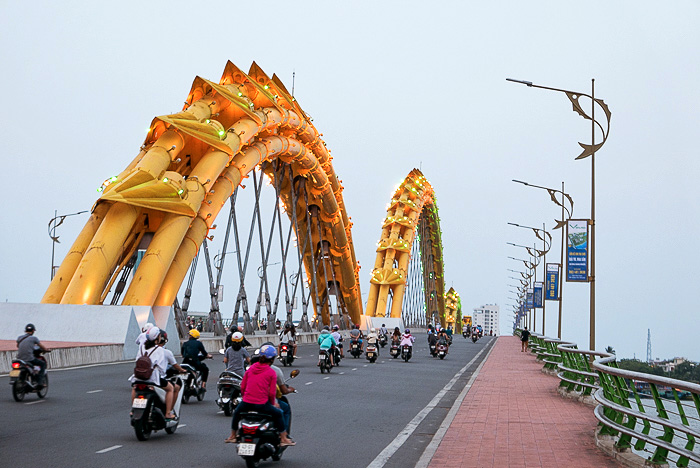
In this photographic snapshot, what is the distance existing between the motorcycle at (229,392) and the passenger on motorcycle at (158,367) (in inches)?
96.1

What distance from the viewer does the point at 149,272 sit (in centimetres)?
3516

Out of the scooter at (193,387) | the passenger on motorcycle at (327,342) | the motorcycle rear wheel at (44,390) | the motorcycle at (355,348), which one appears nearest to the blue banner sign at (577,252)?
the passenger on motorcycle at (327,342)

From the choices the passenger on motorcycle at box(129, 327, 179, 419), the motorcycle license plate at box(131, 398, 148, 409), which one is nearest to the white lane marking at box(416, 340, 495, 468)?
the passenger on motorcycle at box(129, 327, 179, 419)

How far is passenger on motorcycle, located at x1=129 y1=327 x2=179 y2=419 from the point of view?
1292cm

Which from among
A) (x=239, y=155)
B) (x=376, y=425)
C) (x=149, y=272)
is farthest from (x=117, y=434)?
(x=239, y=155)

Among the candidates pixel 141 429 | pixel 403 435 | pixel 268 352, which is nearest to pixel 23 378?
pixel 141 429

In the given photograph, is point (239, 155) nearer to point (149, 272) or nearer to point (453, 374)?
point (149, 272)

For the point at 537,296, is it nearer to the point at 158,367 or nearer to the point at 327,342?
the point at 327,342

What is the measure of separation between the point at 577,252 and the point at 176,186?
→ 1646 centimetres

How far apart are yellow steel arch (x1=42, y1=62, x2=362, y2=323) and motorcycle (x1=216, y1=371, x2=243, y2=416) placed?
Answer: 18.6 metres

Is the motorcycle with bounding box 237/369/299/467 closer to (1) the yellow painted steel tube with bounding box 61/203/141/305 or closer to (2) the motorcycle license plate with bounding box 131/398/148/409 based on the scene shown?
(2) the motorcycle license plate with bounding box 131/398/148/409

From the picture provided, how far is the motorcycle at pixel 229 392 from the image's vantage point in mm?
15797

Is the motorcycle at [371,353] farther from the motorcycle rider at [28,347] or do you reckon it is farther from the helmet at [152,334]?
the helmet at [152,334]

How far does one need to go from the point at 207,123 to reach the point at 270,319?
52.7 feet
